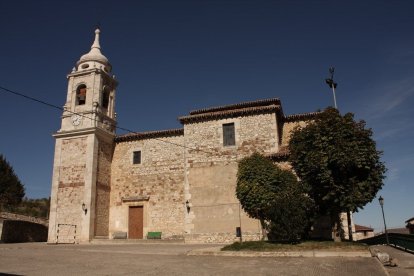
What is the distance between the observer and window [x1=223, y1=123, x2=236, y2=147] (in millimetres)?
21281

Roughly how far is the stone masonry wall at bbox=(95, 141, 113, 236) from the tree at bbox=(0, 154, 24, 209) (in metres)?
20.4

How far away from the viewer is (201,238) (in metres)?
19.8

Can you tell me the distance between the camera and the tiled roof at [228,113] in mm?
20875

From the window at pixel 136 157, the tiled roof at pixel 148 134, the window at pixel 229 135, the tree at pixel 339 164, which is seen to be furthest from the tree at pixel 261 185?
the window at pixel 136 157

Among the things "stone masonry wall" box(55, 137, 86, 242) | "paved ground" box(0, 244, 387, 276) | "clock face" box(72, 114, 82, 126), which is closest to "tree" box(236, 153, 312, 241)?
"paved ground" box(0, 244, 387, 276)

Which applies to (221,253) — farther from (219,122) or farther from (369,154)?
(219,122)

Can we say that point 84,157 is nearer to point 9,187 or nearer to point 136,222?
point 136,222

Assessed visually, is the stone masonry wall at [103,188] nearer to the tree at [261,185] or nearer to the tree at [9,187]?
the tree at [261,185]

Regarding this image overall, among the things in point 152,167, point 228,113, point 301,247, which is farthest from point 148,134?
point 301,247

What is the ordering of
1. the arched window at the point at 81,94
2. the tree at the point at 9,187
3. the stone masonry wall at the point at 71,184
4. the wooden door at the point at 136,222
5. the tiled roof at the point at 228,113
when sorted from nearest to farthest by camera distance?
1. the tiled roof at the point at 228,113
2. the stone masonry wall at the point at 71,184
3. the wooden door at the point at 136,222
4. the arched window at the point at 81,94
5. the tree at the point at 9,187

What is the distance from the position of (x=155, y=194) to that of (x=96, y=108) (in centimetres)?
721

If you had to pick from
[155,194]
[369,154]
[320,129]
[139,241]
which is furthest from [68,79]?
[369,154]

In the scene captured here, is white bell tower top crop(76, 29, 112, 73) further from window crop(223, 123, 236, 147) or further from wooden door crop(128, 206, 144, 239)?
window crop(223, 123, 236, 147)

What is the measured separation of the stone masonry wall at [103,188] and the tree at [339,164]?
43.9 ft
